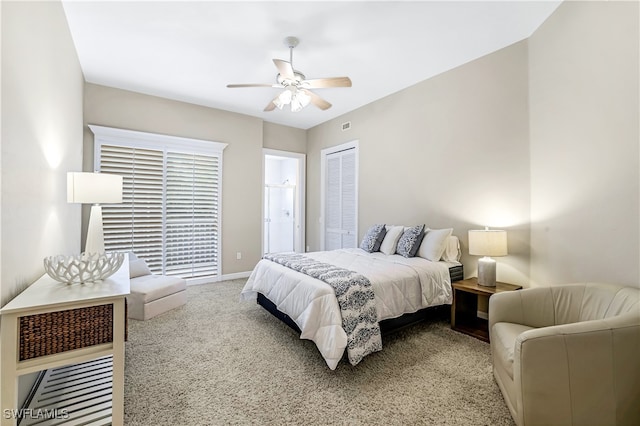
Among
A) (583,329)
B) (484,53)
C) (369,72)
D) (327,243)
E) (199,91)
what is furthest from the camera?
(327,243)

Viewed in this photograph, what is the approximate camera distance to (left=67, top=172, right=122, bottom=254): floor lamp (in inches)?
88.9

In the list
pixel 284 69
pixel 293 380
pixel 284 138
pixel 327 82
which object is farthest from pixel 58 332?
pixel 284 138

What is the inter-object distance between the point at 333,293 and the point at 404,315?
0.95m

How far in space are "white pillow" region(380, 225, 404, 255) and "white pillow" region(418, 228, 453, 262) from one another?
1.15 ft

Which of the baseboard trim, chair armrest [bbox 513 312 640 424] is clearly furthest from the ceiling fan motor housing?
the baseboard trim

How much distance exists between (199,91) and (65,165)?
2.15 meters

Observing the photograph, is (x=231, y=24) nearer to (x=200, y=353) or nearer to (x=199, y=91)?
(x=199, y=91)

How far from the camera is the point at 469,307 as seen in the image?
308cm

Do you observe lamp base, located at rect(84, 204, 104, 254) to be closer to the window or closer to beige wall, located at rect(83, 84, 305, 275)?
the window

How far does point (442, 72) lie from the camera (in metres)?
3.62

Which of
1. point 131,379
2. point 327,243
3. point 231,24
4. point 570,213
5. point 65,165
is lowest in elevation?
point 131,379

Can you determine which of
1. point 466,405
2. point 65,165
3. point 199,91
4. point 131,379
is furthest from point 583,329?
point 199,91

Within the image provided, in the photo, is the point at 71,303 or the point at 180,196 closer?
the point at 71,303

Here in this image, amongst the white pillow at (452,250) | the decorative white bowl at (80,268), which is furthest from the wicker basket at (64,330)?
the white pillow at (452,250)
